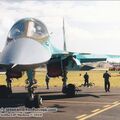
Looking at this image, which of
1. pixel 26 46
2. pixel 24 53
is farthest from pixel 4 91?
pixel 24 53

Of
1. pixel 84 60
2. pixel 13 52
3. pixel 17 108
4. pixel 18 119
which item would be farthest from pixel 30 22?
pixel 84 60

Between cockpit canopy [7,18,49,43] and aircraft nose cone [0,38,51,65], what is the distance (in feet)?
1.72

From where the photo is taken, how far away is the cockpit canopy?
66.8 feet

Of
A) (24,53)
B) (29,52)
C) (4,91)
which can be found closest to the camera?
(24,53)

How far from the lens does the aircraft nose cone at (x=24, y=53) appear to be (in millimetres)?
17672

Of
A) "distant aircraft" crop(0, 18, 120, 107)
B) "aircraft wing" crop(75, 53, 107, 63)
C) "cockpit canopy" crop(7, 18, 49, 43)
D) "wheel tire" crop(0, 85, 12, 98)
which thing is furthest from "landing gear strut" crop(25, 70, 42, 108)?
"aircraft wing" crop(75, 53, 107, 63)

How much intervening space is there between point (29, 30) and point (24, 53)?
280cm

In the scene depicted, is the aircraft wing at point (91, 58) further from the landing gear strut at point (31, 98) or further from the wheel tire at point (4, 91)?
the landing gear strut at point (31, 98)

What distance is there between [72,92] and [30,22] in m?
8.21

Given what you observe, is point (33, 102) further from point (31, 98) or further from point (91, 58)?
point (91, 58)

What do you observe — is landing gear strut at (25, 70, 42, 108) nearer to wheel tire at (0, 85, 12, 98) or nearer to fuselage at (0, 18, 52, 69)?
fuselage at (0, 18, 52, 69)

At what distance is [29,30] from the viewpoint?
20.7 metres

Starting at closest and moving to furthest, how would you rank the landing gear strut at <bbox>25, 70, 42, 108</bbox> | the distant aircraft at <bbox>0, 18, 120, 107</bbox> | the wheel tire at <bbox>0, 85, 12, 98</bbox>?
1. the distant aircraft at <bbox>0, 18, 120, 107</bbox>
2. the landing gear strut at <bbox>25, 70, 42, 108</bbox>
3. the wheel tire at <bbox>0, 85, 12, 98</bbox>

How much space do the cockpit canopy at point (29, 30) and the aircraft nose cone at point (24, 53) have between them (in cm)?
53
